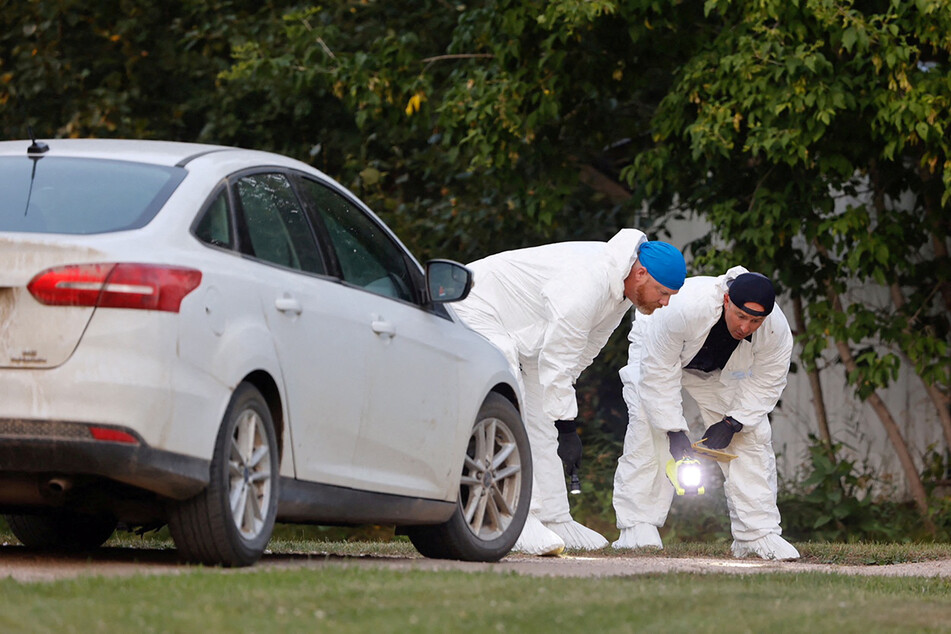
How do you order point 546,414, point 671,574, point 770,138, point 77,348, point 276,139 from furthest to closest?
point 276,139 < point 770,138 < point 546,414 < point 671,574 < point 77,348

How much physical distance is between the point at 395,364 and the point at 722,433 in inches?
132

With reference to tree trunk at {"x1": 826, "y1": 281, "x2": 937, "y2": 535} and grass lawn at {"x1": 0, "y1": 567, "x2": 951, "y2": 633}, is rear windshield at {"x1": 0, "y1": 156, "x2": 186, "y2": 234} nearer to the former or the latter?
grass lawn at {"x1": 0, "y1": 567, "x2": 951, "y2": 633}

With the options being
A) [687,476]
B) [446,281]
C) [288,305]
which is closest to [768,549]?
[687,476]

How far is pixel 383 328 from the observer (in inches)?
247

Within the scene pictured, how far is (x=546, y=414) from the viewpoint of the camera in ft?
28.5

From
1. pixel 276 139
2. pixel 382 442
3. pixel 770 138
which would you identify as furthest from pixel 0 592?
pixel 276 139

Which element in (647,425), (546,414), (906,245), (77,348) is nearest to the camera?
(77,348)

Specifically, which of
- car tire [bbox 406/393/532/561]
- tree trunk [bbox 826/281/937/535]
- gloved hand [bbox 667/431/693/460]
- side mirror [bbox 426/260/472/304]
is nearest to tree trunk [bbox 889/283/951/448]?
tree trunk [bbox 826/281/937/535]

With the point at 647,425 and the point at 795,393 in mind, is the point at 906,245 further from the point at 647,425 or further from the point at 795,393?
the point at 647,425

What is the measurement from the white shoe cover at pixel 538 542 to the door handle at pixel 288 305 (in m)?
2.90

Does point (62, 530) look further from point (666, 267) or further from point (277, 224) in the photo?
point (666, 267)

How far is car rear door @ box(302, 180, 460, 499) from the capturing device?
245 inches

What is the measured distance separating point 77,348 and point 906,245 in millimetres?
8858

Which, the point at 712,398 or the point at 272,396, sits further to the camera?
the point at 712,398
